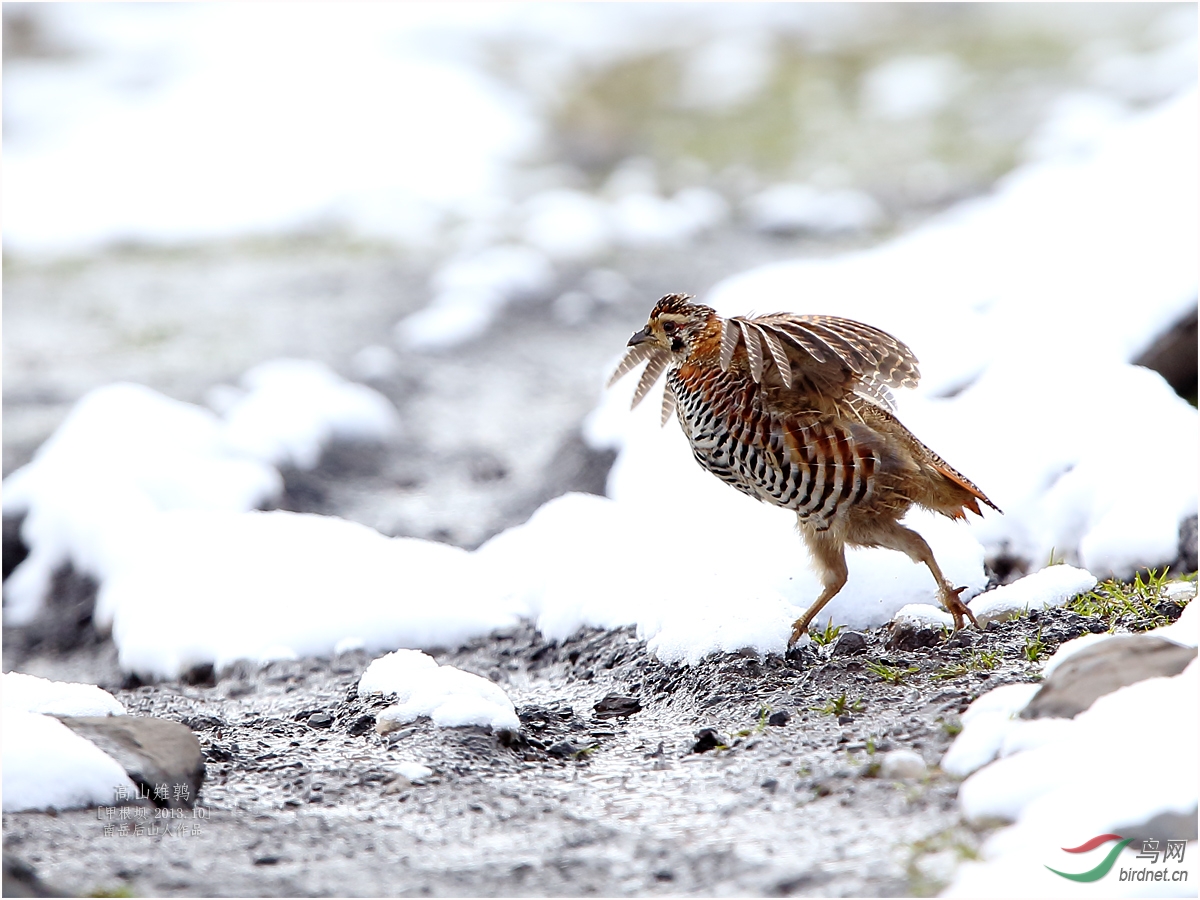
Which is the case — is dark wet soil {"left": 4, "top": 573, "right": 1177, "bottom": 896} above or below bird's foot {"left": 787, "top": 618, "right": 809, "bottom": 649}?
below

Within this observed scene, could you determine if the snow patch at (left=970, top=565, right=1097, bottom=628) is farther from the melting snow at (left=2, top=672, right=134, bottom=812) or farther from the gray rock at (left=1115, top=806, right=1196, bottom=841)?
the melting snow at (left=2, top=672, right=134, bottom=812)

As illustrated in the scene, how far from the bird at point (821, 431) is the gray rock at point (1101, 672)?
3.21 feet

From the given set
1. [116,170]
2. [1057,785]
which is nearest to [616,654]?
[1057,785]

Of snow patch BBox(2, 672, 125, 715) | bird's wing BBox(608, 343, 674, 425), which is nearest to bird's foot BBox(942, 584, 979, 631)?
bird's wing BBox(608, 343, 674, 425)

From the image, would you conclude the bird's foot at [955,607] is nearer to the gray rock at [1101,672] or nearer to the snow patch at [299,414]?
the gray rock at [1101,672]

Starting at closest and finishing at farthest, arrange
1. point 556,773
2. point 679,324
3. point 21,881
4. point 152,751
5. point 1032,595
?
point 21,881, point 152,751, point 556,773, point 1032,595, point 679,324

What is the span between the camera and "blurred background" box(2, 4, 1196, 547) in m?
8.84

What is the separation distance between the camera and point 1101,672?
3.25m

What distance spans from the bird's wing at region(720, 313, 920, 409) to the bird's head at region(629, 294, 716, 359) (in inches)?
8.1

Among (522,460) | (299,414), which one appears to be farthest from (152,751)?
(299,414)

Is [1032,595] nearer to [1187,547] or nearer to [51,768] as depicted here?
[1187,547]

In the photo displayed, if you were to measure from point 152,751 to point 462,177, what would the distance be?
11.2 m

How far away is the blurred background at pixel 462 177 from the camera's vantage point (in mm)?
8844

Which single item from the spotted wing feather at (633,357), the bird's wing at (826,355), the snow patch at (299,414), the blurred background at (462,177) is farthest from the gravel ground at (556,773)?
the blurred background at (462,177)
